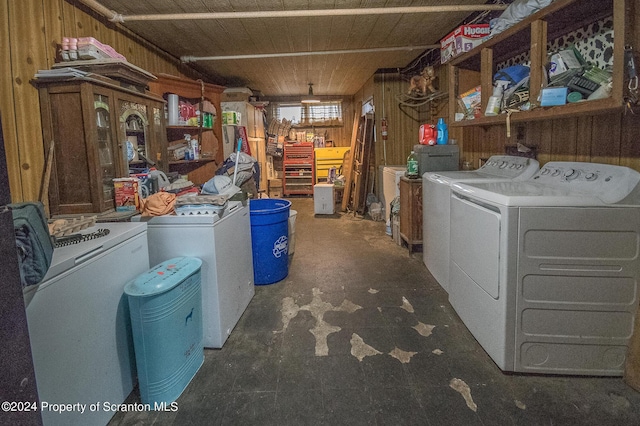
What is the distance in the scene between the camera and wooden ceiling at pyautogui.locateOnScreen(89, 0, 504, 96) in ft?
9.49

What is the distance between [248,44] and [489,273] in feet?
11.3

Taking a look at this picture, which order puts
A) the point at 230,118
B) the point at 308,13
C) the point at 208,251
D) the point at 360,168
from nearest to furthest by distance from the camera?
the point at 208,251 → the point at 308,13 → the point at 230,118 → the point at 360,168

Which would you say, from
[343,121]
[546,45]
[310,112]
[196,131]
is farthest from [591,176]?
[310,112]

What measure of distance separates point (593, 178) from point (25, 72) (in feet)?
10.2

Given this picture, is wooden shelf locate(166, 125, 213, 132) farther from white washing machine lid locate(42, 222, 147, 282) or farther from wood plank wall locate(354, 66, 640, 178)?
wood plank wall locate(354, 66, 640, 178)

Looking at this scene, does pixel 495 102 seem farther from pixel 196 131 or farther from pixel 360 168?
pixel 360 168

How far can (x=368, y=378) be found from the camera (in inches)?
69.2

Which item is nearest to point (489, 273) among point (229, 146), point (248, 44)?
point (248, 44)

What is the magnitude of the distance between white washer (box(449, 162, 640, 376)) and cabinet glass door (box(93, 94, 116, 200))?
220cm

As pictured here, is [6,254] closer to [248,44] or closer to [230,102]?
[248,44]

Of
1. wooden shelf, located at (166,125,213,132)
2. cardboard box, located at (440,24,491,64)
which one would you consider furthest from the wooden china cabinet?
cardboard box, located at (440,24,491,64)

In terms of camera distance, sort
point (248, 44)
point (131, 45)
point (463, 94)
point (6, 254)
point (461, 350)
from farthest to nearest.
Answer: point (248, 44), point (131, 45), point (463, 94), point (461, 350), point (6, 254)

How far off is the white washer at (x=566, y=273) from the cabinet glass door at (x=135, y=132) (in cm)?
231

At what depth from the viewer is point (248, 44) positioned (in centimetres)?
396
